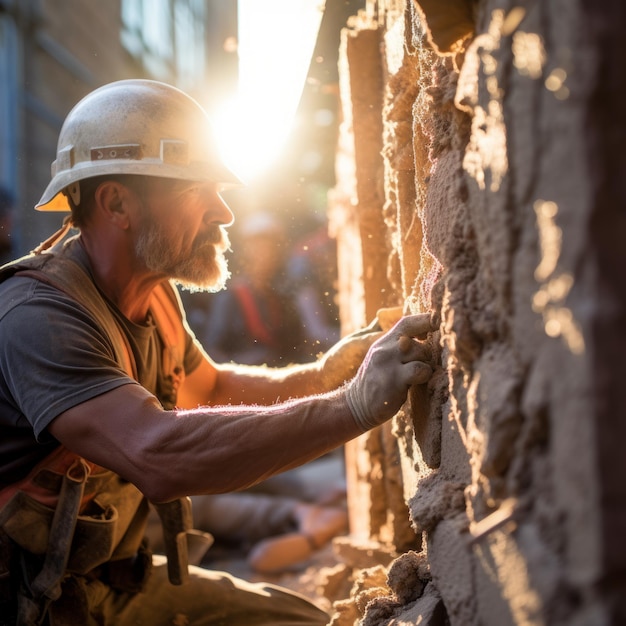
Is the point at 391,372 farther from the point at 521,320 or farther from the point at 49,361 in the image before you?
the point at 49,361

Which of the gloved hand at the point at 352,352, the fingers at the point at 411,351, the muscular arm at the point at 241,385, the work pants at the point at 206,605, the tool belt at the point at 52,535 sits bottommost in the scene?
the work pants at the point at 206,605

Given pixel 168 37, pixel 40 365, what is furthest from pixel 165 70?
pixel 40 365

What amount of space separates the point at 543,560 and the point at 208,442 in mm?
952

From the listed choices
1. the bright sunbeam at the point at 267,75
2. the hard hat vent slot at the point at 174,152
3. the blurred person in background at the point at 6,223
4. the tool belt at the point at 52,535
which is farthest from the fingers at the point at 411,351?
the blurred person in background at the point at 6,223

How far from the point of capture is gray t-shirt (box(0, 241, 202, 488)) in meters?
1.79

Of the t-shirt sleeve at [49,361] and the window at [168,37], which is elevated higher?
the window at [168,37]

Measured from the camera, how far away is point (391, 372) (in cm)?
170

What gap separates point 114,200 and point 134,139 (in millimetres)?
219

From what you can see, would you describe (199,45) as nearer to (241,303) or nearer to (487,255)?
(241,303)

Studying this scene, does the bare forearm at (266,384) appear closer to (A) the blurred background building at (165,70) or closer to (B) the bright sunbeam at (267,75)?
(B) the bright sunbeam at (267,75)

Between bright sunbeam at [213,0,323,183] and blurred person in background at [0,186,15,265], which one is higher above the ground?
bright sunbeam at [213,0,323,183]

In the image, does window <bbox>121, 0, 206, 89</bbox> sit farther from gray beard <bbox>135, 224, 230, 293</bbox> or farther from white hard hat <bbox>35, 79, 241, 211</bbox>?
gray beard <bbox>135, 224, 230, 293</bbox>

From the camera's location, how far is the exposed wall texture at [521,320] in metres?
0.89

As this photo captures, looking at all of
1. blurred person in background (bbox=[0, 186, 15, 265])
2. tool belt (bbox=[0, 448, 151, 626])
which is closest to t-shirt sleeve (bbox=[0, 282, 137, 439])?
tool belt (bbox=[0, 448, 151, 626])
